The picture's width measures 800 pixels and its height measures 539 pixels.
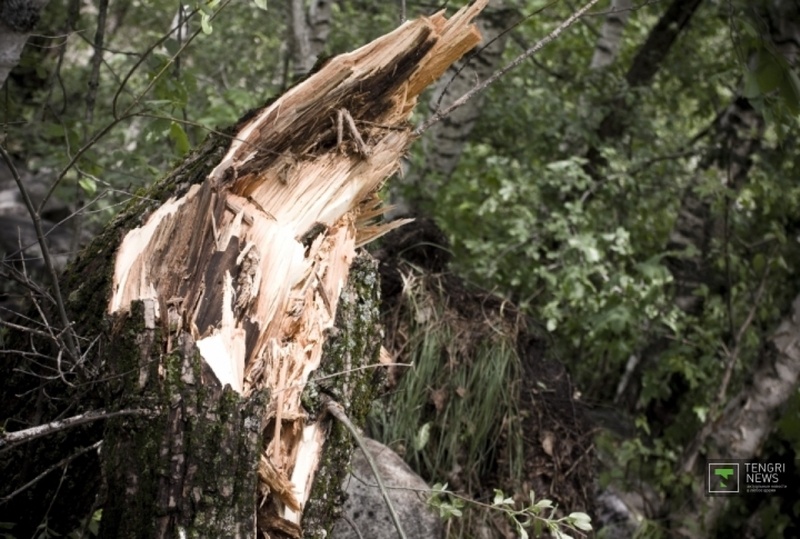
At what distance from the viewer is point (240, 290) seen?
2480mm

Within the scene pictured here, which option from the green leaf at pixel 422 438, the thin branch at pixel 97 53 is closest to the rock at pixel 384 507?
the green leaf at pixel 422 438

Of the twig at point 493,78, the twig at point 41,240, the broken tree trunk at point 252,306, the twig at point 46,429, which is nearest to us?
the twig at point 46,429

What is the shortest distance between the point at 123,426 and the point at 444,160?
412 centimetres

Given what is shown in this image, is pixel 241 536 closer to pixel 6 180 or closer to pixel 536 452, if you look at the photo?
pixel 536 452

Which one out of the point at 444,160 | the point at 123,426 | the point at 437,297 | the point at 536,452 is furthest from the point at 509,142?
the point at 123,426

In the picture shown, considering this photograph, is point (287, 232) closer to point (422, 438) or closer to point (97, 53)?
point (422, 438)
